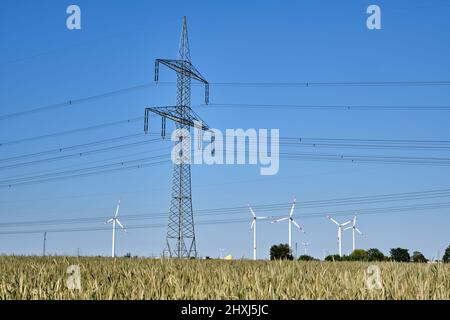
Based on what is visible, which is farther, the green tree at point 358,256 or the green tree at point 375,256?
the green tree at point 375,256

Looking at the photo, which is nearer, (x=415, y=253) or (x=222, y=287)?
(x=222, y=287)

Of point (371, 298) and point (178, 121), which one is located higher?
point (178, 121)

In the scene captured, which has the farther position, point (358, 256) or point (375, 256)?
point (375, 256)

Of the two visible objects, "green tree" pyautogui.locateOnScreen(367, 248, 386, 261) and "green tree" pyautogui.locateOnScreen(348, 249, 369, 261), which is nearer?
"green tree" pyautogui.locateOnScreen(348, 249, 369, 261)
